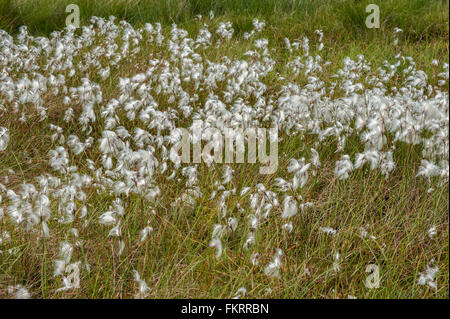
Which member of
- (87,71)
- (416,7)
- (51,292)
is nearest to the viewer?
(51,292)

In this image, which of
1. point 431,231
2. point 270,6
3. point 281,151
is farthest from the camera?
point 270,6

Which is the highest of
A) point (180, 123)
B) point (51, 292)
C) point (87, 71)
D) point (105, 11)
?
point (105, 11)

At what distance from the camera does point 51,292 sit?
2.25 metres

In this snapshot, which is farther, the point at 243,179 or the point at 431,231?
the point at 243,179

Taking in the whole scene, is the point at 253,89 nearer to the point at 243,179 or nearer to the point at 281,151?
the point at 281,151

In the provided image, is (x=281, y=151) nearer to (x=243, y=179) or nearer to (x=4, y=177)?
(x=243, y=179)

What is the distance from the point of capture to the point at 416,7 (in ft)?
21.7

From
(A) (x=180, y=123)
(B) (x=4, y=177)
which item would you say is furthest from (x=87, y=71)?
(B) (x=4, y=177)

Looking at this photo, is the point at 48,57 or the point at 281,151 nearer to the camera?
the point at 281,151

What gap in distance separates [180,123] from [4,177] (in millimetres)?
1376

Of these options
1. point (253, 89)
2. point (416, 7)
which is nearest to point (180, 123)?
point (253, 89)

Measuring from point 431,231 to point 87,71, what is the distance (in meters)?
3.67
